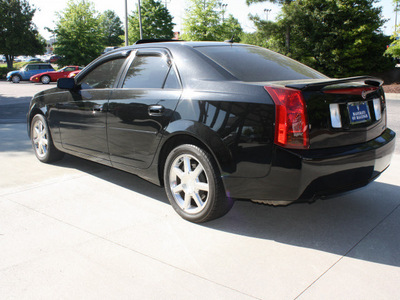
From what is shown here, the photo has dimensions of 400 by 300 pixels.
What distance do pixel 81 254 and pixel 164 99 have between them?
4.94 feet

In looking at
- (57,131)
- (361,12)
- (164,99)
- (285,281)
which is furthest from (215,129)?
(361,12)

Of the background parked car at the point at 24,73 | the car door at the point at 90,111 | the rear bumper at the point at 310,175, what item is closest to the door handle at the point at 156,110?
the car door at the point at 90,111

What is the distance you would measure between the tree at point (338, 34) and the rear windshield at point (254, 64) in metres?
22.2

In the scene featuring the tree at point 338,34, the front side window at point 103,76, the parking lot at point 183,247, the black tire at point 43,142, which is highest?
the tree at point 338,34

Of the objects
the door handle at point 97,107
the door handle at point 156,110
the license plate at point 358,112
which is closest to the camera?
the license plate at point 358,112

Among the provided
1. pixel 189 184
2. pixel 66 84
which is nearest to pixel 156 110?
pixel 189 184

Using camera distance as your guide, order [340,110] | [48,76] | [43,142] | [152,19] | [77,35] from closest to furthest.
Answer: [340,110] < [43,142] < [48,76] < [77,35] < [152,19]

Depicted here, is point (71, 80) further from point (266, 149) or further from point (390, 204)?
point (390, 204)

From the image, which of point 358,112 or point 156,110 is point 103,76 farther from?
point 358,112

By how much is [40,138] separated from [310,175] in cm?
413

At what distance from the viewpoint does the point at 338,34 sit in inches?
977

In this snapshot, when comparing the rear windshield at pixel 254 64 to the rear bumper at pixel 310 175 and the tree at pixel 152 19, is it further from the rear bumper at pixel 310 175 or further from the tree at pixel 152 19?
the tree at pixel 152 19

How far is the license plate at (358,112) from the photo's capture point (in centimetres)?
314

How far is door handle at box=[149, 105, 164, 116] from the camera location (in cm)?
362
